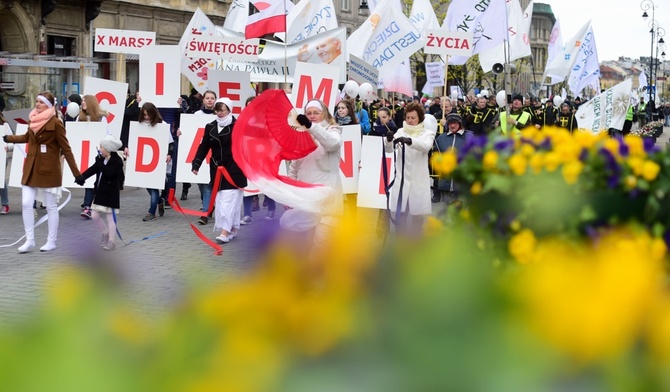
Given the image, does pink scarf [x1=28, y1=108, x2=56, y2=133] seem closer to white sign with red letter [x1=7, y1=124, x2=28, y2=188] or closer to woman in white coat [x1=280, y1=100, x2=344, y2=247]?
woman in white coat [x1=280, y1=100, x2=344, y2=247]

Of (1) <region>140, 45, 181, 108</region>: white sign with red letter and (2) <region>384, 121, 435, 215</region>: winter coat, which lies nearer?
(2) <region>384, 121, 435, 215</region>: winter coat

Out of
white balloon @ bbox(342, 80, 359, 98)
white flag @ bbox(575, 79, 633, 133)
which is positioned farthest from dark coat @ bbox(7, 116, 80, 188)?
white flag @ bbox(575, 79, 633, 133)

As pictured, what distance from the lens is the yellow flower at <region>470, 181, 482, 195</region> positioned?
3318mm

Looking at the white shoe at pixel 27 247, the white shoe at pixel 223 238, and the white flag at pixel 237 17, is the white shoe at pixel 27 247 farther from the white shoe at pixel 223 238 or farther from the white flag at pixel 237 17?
the white flag at pixel 237 17

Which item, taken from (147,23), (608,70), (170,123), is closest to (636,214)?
(170,123)

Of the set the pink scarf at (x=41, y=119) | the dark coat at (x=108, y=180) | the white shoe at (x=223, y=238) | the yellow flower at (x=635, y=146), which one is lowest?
the white shoe at (x=223, y=238)

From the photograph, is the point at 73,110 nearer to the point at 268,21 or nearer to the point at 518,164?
the point at 268,21

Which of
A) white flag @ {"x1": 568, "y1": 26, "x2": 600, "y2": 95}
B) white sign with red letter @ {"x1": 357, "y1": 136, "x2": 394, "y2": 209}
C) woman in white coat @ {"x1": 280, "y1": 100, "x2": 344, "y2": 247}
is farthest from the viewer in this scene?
white flag @ {"x1": 568, "y1": 26, "x2": 600, "y2": 95}

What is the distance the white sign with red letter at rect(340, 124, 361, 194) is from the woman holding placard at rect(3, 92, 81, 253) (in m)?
3.93

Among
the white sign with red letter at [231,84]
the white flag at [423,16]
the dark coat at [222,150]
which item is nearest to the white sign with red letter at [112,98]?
the white sign with red letter at [231,84]

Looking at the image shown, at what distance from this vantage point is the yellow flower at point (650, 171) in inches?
129

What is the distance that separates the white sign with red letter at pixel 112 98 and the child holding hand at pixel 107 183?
3803 mm

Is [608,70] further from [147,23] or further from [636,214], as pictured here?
[636,214]

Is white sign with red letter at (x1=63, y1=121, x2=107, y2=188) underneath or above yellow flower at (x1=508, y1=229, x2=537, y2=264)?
above
